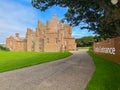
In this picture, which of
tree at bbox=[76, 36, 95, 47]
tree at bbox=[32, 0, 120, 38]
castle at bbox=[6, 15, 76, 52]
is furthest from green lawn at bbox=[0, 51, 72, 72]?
tree at bbox=[76, 36, 95, 47]

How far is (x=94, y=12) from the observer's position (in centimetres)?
3005

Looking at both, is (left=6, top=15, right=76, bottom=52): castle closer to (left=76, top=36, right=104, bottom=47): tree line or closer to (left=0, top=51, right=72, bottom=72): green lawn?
(left=76, top=36, right=104, bottom=47): tree line

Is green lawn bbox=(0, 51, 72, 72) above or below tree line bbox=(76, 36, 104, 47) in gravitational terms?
below

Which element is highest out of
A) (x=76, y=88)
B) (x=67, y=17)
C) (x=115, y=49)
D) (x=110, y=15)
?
(x=67, y=17)

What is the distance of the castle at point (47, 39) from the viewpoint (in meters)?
78.8

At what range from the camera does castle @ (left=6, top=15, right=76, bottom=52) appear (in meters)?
78.8

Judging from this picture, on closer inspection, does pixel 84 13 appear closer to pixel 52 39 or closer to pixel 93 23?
pixel 93 23

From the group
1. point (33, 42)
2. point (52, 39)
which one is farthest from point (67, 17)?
point (33, 42)

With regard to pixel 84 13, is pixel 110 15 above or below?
below

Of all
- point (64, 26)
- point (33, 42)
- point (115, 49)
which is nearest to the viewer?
point (115, 49)

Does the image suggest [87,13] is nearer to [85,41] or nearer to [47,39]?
[47,39]

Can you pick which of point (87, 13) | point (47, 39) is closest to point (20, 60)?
point (87, 13)

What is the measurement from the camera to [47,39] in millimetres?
80250

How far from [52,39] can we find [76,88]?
70197mm
